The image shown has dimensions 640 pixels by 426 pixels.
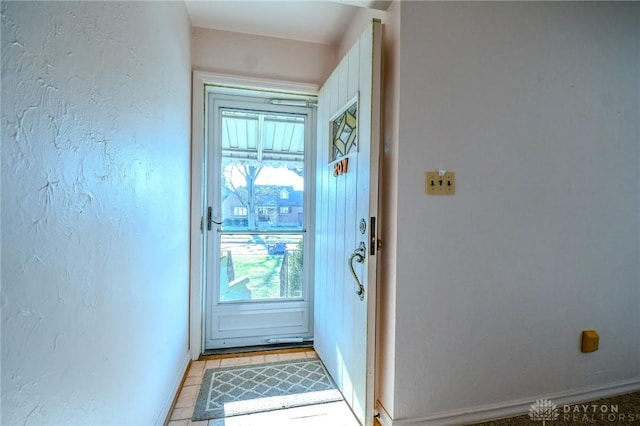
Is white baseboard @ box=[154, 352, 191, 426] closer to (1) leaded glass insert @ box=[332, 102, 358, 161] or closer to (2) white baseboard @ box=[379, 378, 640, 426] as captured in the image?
(2) white baseboard @ box=[379, 378, 640, 426]

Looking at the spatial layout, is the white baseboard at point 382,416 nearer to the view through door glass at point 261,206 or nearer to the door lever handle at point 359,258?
the door lever handle at point 359,258

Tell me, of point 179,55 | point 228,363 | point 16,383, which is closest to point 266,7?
point 179,55

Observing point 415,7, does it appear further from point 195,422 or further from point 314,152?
point 195,422

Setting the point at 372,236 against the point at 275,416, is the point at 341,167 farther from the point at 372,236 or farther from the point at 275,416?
the point at 275,416

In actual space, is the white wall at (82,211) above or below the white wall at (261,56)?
below

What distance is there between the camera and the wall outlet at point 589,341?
1.65 metres

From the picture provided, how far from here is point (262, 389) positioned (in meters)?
1.79

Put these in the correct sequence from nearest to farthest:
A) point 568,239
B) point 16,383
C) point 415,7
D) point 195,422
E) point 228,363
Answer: point 16,383, point 415,7, point 195,422, point 568,239, point 228,363

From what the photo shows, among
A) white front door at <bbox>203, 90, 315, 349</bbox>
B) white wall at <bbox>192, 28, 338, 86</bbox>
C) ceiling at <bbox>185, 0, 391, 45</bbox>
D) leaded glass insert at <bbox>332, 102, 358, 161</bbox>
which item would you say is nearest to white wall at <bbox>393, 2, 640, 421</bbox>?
leaded glass insert at <bbox>332, 102, 358, 161</bbox>

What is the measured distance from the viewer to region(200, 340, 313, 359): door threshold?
2248mm

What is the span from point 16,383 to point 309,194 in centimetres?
202

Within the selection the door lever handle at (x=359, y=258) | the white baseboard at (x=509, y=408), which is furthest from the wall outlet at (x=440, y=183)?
the white baseboard at (x=509, y=408)

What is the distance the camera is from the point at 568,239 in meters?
1.63

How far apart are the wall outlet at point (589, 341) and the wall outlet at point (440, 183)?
118 centimetres
